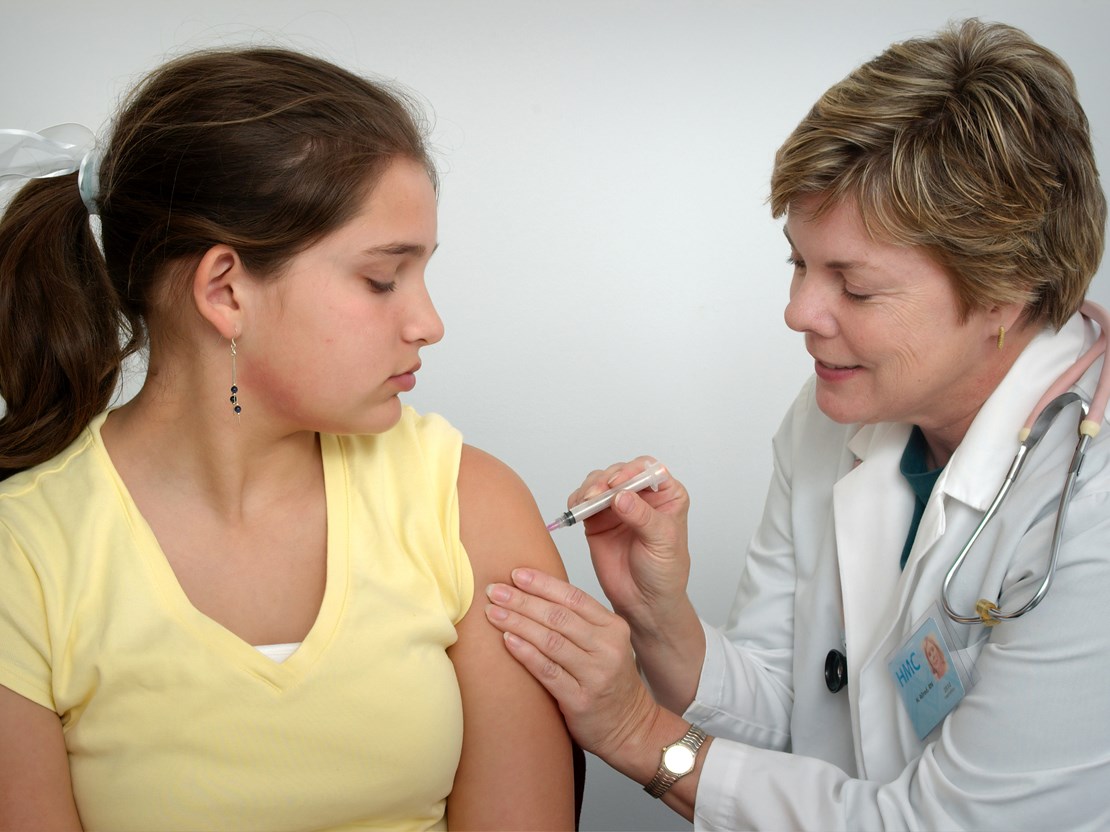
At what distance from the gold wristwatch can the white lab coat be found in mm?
33

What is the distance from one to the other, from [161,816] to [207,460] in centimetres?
44

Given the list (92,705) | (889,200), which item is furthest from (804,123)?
(92,705)

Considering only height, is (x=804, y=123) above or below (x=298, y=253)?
above

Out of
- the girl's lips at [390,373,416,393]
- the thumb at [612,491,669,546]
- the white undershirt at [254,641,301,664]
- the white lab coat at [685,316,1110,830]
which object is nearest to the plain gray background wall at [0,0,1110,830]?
the white lab coat at [685,316,1110,830]

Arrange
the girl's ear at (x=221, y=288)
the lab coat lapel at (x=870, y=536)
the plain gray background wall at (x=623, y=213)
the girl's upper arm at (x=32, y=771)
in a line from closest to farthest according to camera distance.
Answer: the girl's upper arm at (x=32, y=771) < the girl's ear at (x=221, y=288) < the lab coat lapel at (x=870, y=536) < the plain gray background wall at (x=623, y=213)

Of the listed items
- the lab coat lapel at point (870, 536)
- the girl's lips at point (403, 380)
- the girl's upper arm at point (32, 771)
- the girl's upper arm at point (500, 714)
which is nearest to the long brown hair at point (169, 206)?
the girl's lips at point (403, 380)

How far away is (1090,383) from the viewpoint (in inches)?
60.6

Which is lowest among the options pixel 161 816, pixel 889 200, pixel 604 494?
pixel 161 816

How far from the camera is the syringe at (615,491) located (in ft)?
5.47

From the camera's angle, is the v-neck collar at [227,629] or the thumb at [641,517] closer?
the v-neck collar at [227,629]

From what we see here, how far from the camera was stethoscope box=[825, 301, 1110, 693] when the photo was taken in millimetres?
1387

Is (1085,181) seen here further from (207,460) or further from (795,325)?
(207,460)

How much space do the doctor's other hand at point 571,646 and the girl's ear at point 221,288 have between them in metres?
0.49

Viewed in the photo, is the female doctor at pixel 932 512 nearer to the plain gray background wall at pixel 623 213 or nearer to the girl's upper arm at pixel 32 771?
the girl's upper arm at pixel 32 771
